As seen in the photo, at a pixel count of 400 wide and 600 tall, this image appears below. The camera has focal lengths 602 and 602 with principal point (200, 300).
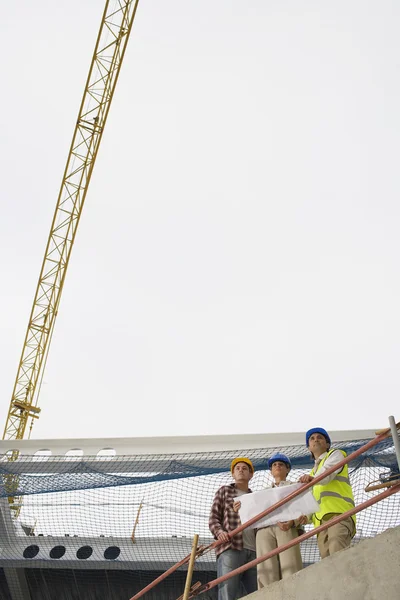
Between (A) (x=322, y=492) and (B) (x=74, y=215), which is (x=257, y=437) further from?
(B) (x=74, y=215)

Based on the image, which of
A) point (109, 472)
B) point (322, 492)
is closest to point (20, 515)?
point (109, 472)

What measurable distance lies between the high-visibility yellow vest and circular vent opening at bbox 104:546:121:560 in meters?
8.07

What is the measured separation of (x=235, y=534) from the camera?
17.5 feet

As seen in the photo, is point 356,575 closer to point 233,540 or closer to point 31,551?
point 233,540

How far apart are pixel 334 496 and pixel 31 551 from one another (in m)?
9.43

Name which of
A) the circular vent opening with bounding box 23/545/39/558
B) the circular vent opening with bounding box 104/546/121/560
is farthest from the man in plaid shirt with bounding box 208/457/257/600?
the circular vent opening with bounding box 23/545/39/558

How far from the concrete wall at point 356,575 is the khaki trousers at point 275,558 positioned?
1.31 ft

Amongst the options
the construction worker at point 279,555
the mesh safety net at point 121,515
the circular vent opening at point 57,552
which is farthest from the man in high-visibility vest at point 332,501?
the circular vent opening at point 57,552

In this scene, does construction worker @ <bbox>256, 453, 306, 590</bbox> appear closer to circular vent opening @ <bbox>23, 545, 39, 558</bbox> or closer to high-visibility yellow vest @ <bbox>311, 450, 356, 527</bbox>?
high-visibility yellow vest @ <bbox>311, 450, 356, 527</bbox>

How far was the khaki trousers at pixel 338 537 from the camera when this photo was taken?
4.77 metres

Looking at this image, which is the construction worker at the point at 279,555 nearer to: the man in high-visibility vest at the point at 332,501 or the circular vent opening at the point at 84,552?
the man in high-visibility vest at the point at 332,501

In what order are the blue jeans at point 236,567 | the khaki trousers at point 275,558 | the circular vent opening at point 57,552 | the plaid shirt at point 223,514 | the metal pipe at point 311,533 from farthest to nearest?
the circular vent opening at point 57,552 < the plaid shirt at point 223,514 < the blue jeans at point 236,567 < the khaki trousers at point 275,558 < the metal pipe at point 311,533

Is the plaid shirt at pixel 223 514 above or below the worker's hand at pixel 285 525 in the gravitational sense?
above

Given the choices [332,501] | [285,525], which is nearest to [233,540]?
[285,525]
